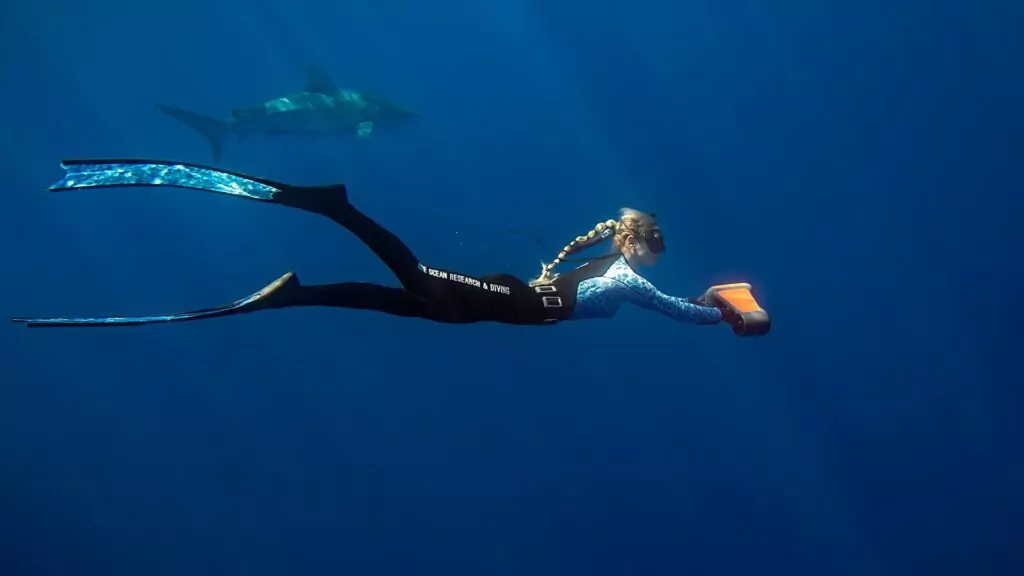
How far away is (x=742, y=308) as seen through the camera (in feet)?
20.9

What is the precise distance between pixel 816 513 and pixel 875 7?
13.8 m

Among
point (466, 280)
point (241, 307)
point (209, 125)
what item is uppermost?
point (209, 125)

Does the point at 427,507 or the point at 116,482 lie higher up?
the point at 427,507

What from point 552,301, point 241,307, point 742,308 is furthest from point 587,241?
point 241,307

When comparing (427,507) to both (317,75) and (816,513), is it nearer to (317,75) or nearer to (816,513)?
(816,513)

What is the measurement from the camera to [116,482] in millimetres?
13945

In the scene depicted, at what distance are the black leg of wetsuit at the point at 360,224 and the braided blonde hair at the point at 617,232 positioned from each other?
1340mm

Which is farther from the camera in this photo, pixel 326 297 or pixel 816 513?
pixel 816 513

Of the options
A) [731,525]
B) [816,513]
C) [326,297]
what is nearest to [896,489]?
[816,513]

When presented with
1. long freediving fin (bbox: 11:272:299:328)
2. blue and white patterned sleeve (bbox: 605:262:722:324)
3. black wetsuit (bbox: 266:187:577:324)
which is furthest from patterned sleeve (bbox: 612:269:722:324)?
long freediving fin (bbox: 11:272:299:328)

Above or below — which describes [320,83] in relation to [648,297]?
above

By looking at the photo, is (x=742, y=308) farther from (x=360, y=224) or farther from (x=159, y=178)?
(x=159, y=178)

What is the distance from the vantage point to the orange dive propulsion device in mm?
6168

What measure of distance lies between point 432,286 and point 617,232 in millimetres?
2159
